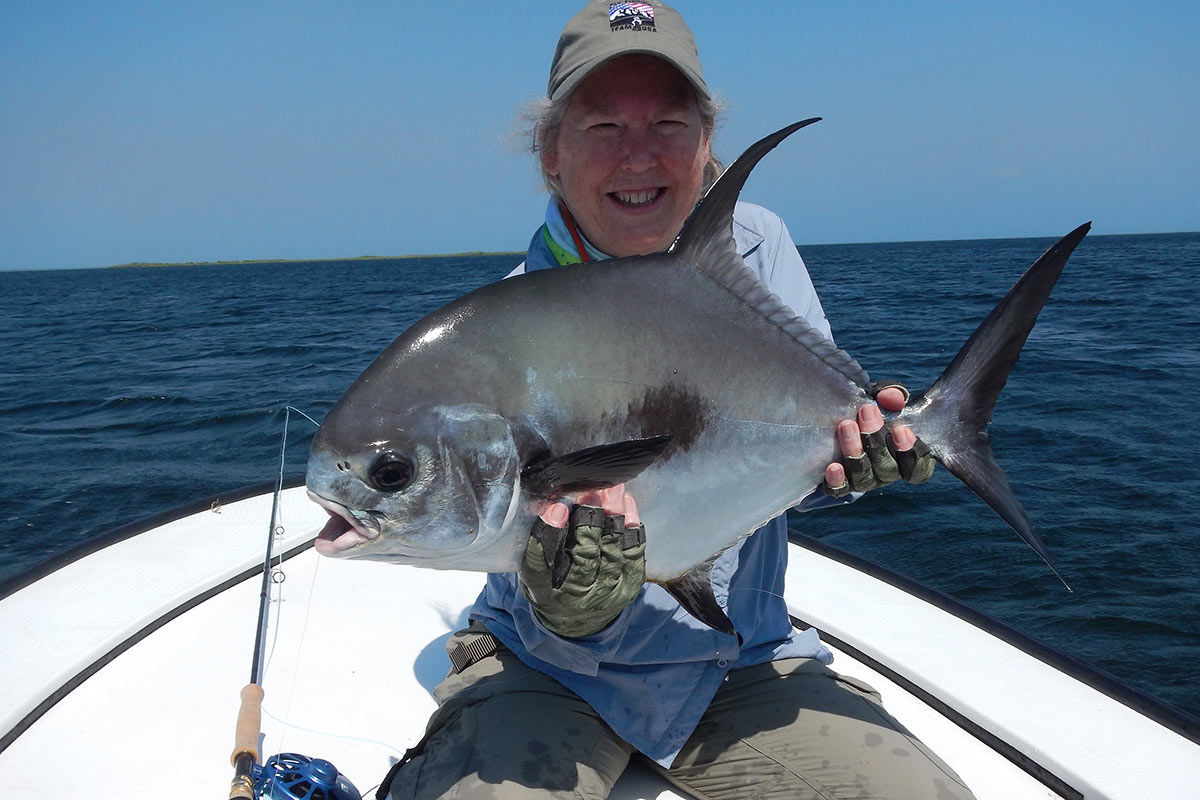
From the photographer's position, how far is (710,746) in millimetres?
2352

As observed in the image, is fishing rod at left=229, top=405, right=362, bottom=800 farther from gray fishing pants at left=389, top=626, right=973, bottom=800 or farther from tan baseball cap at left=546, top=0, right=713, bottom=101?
tan baseball cap at left=546, top=0, right=713, bottom=101

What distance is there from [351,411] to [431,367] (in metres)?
0.18

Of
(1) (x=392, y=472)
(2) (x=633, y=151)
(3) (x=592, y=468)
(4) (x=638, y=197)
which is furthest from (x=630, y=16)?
(1) (x=392, y=472)

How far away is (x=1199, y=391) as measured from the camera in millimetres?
11438

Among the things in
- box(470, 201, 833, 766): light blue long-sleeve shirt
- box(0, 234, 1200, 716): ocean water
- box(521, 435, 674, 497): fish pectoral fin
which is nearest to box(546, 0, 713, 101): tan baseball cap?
box(470, 201, 833, 766): light blue long-sleeve shirt

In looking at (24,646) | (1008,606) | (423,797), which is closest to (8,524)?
(24,646)

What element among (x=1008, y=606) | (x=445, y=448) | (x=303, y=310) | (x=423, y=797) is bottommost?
(x=423, y=797)

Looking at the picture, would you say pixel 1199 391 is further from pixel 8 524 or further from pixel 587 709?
pixel 8 524

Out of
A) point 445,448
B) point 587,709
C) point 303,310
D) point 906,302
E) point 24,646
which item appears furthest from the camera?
point 303,310

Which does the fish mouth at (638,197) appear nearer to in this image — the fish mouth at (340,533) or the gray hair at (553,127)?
the gray hair at (553,127)

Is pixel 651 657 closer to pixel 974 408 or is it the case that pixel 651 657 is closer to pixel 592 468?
pixel 592 468

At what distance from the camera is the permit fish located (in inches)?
64.0

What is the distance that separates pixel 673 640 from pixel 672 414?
0.81m

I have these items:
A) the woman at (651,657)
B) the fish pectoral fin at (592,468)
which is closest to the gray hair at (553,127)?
the woman at (651,657)
